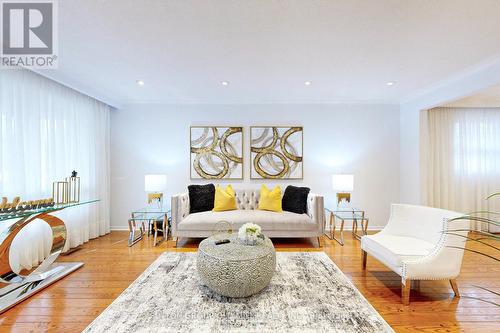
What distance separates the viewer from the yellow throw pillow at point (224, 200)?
382 cm

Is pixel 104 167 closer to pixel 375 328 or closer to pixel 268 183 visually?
pixel 268 183

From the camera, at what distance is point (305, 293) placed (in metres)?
1.93

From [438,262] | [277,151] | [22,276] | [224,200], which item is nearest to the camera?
[438,262]

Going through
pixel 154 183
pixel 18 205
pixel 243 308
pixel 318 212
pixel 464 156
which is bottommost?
pixel 243 308

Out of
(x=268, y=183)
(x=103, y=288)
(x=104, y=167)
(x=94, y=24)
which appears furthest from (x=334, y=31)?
(x=104, y=167)

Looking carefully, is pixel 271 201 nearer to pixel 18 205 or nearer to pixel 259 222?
pixel 259 222

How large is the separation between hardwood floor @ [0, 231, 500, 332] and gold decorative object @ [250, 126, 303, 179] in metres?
1.48

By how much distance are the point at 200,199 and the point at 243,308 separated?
2.35m

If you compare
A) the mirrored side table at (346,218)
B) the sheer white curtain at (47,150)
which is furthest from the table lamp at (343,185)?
the sheer white curtain at (47,150)

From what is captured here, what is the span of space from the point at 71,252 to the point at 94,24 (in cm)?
296

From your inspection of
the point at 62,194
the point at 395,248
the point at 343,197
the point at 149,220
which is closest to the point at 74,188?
the point at 62,194

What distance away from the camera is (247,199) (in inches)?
162

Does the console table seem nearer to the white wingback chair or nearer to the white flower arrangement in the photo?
the white flower arrangement

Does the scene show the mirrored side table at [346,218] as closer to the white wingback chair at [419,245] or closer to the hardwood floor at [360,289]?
the hardwood floor at [360,289]
